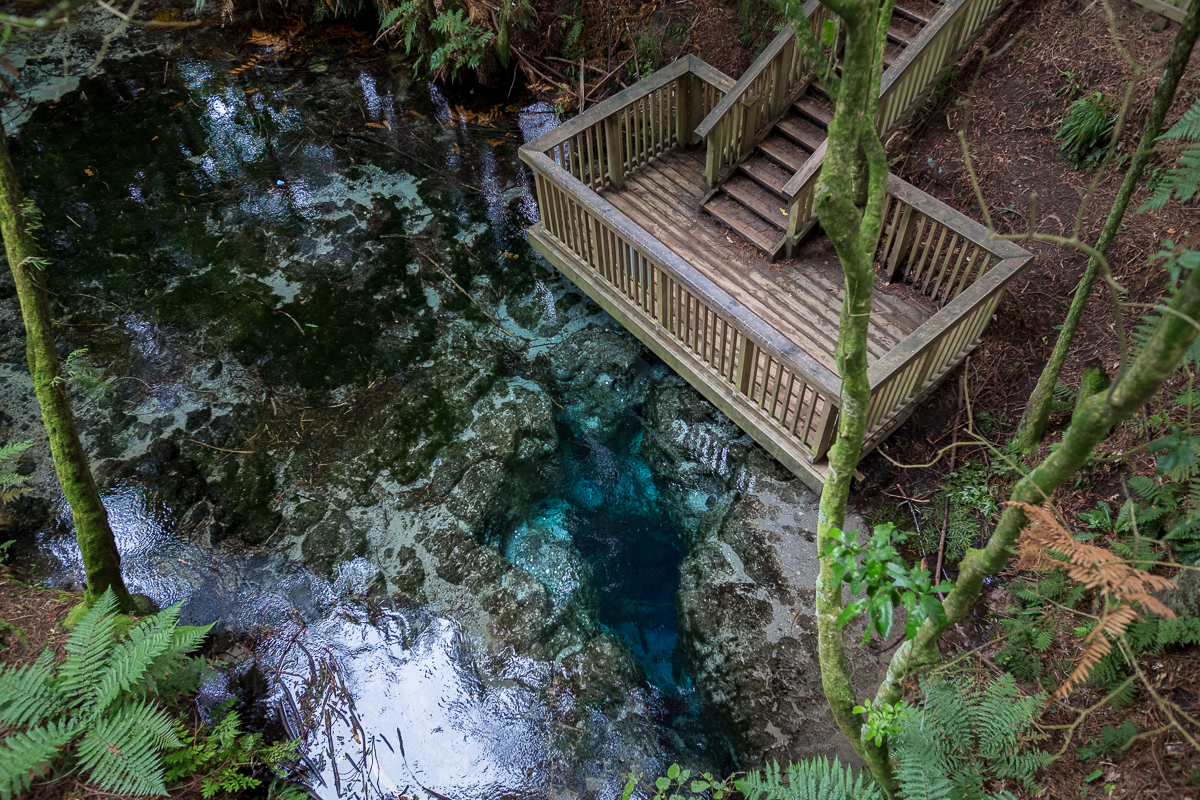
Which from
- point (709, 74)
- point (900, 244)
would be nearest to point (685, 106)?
point (709, 74)

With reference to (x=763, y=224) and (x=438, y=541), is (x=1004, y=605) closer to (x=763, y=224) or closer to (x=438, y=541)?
(x=763, y=224)

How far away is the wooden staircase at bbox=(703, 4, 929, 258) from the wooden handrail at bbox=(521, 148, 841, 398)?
1410 mm

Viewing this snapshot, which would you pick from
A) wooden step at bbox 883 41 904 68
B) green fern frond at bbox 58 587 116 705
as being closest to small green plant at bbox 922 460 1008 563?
wooden step at bbox 883 41 904 68

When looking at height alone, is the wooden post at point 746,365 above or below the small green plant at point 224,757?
above

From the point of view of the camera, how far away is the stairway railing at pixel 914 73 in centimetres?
618

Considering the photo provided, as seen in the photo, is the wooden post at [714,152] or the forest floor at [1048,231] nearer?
the forest floor at [1048,231]

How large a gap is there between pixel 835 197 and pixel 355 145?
862cm

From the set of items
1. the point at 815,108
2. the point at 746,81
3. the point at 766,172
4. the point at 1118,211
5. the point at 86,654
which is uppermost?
the point at 1118,211

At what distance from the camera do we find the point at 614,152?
7.32 m

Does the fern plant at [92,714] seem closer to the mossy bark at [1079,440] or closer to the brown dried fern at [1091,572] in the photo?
the mossy bark at [1079,440]

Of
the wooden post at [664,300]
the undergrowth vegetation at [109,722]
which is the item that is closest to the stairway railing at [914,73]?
the wooden post at [664,300]

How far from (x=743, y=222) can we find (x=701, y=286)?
1727 mm

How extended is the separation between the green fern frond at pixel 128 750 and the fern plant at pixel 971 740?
13.5 feet

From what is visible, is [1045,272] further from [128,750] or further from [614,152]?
[128,750]
